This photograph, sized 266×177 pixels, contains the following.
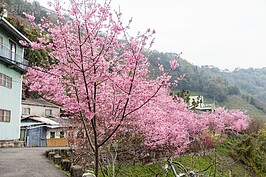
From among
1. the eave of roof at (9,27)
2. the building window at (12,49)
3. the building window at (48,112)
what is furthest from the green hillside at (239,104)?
the eave of roof at (9,27)

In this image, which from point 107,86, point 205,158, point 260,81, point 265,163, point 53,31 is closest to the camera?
point 53,31

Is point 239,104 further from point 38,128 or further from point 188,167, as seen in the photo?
point 188,167

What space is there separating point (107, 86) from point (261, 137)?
21813 millimetres

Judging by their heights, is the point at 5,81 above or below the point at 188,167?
above

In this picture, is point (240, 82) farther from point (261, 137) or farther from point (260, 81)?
point (261, 137)

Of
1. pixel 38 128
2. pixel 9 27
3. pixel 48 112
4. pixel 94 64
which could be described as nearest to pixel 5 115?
pixel 9 27

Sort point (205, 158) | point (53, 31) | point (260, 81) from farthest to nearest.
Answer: point (260, 81)
point (205, 158)
point (53, 31)

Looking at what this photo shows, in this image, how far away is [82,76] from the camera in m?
→ 6.71

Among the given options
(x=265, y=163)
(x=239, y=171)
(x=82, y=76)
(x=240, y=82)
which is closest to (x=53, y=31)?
(x=82, y=76)

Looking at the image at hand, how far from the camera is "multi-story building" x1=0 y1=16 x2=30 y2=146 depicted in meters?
20.4

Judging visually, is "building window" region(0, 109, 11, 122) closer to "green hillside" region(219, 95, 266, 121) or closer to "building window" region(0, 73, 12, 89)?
"building window" region(0, 73, 12, 89)

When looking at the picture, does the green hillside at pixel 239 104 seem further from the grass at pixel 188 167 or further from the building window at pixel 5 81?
the building window at pixel 5 81

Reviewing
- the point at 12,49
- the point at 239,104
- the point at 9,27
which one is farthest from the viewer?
the point at 239,104

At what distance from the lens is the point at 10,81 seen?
2198 cm
